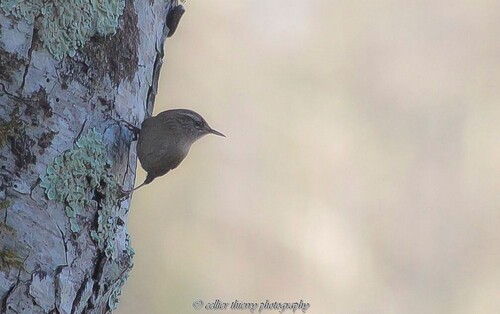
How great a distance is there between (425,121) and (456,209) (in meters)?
0.53

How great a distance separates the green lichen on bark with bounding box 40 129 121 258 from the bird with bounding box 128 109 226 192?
198 mm

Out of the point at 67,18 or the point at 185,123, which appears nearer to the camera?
the point at 67,18

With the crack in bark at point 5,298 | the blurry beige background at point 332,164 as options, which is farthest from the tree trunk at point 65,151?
the blurry beige background at point 332,164

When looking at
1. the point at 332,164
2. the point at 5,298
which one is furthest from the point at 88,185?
the point at 332,164

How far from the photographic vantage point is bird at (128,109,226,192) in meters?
2.19

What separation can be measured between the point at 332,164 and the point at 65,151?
319cm

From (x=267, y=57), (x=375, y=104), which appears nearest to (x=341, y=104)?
(x=375, y=104)

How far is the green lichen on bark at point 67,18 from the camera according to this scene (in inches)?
71.4

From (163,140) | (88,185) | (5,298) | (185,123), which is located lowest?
(5,298)

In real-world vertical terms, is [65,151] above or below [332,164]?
below

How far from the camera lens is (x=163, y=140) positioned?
2217mm

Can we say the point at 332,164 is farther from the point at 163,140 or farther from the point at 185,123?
the point at 163,140

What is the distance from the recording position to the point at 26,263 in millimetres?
1677

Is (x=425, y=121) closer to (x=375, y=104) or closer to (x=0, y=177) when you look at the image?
(x=375, y=104)
